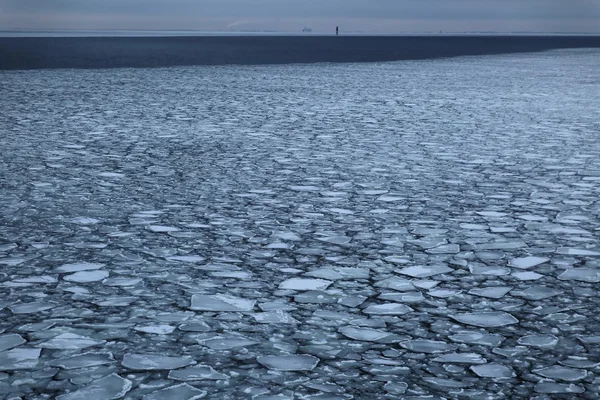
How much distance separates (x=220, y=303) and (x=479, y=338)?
3.96ft

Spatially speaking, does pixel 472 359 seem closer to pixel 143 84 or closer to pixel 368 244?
pixel 368 244

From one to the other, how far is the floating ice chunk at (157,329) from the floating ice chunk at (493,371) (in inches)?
50.2

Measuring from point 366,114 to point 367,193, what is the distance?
684 centimetres

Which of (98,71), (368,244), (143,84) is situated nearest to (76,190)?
(368,244)

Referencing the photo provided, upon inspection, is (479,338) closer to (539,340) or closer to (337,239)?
(539,340)

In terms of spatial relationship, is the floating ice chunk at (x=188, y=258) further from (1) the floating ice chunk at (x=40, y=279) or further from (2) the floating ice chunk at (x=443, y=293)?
(2) the floating ice chunk at (x=443, y=293)

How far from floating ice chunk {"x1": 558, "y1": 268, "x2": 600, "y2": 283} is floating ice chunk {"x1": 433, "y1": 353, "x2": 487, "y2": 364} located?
4.16 ft

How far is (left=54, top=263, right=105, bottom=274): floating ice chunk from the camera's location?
431 centimetres

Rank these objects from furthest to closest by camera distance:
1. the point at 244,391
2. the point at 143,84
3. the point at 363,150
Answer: the point at 143,84 < the point at 363,150 < the point at 244,391

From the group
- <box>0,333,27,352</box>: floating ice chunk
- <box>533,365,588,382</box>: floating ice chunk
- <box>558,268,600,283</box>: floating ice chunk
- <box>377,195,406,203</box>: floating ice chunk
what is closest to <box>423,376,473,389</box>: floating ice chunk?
<box>533,365,588,382</box>: floating ice chunk

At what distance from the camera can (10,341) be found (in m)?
3.30

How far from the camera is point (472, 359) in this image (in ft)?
10.4

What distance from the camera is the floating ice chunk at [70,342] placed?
3.25 meters

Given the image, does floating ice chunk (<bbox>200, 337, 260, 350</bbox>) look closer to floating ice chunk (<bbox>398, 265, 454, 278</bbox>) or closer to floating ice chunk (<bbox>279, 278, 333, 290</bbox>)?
floating ice chunk (<bbox>279, 278, 333, 290</bbox>)
